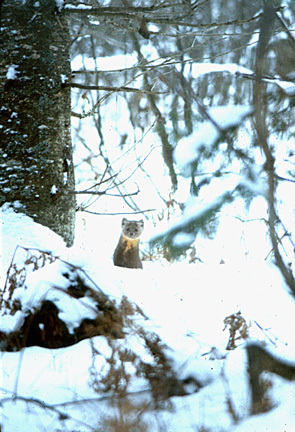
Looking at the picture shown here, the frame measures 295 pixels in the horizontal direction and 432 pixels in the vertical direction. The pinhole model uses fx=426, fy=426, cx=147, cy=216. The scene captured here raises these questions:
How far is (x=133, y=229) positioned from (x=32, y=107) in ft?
7.75

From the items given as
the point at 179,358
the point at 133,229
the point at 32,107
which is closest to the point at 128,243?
the point at 133,229

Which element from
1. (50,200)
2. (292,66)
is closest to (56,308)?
(50,200)

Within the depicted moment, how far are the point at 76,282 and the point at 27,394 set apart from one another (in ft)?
1.61

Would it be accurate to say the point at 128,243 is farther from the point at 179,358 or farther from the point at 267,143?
A: the point at 267,143

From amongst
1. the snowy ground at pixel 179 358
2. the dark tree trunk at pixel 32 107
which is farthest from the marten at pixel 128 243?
the snowy ground at pixel 179 358

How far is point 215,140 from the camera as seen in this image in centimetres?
175

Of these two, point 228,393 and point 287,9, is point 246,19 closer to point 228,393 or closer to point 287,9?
point 287,9

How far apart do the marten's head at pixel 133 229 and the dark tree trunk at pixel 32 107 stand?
6.75ft

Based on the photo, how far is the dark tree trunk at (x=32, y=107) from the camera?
8.04ft

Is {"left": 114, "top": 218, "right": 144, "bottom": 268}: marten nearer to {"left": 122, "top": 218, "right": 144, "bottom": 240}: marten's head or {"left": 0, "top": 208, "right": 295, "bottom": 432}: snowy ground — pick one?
{"left": 122, "top": 218, "right": 144, "bottom": 240}: marten's head

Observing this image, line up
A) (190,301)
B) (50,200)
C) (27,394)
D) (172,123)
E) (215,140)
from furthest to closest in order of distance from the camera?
(50,200)
(172,123)
(190,301)
(215,140)
(27,394)

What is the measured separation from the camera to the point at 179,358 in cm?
161

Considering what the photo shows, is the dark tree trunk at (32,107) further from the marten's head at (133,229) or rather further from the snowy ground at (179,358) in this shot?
the marten's head at (133,229)

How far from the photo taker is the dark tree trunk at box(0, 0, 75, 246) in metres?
2.45
